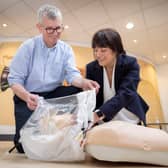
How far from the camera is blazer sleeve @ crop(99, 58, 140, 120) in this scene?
0.86 meters

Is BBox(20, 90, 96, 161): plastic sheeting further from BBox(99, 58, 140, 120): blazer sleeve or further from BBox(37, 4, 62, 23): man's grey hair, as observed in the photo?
BBox(37, 4, 62, 23): man's grey hair

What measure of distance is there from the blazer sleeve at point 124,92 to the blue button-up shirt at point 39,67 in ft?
0.97

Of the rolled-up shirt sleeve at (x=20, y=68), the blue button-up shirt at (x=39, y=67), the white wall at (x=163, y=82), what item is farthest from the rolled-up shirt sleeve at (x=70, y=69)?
the white wall at (x=163, y=82)

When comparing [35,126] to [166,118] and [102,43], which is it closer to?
[102,43]

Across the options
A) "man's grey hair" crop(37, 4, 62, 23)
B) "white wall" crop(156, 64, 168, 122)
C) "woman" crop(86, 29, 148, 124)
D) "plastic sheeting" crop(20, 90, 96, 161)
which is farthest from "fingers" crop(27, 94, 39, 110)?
"white wall" crop(156, 64, 168, 122)

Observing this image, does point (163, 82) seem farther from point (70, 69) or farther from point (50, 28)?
point (50, 28)

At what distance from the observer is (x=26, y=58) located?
110cm

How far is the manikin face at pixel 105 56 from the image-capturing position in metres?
1.00

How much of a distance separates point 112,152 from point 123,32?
11.5 feet

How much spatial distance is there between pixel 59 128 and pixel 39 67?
47cm

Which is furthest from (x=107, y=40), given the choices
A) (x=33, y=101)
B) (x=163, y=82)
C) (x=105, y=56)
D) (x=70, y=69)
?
(x=163, y=82)

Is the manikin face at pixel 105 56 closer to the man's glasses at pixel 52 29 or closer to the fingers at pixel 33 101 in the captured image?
the man's glasses at pixel 52 29

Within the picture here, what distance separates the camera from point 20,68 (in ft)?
3.51

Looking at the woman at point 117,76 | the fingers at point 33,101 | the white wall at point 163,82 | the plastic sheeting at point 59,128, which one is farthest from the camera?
the white wall at point 163,82
